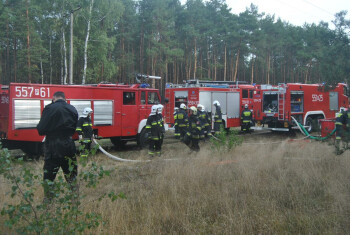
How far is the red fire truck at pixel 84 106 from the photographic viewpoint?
27.2ft

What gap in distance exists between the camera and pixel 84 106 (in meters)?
9.78

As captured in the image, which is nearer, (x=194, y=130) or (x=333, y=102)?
(x=194, y=130)

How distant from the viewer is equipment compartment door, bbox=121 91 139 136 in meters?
10.8

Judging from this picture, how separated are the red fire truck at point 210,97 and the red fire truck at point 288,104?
29.5 inches

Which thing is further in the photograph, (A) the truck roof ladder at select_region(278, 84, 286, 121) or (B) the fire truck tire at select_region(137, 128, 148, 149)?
(A) the truck roof ladder at select_region(278, 84, 286, 121)

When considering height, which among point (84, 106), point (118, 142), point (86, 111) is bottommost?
point (118, 142)

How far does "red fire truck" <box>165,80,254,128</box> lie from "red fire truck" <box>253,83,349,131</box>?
75 cm

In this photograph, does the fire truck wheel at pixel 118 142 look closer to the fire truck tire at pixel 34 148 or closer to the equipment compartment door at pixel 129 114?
the equipment compartment door at pixel 129 114

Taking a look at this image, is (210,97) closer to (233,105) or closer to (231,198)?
(233,105)

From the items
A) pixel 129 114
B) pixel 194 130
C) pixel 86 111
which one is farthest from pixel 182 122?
pixel 86 111

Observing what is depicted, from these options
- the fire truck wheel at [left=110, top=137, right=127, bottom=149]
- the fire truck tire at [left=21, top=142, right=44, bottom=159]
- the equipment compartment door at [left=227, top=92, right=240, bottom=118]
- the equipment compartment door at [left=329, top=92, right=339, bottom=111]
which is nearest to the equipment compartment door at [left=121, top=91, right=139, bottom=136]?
the fire truck wheel at [left=110, top=137, right=127, bottom=149]

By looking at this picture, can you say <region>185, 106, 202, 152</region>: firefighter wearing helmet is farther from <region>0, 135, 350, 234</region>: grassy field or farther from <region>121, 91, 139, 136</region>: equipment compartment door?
<region>0, 135, 350, 234</region>: grassy field

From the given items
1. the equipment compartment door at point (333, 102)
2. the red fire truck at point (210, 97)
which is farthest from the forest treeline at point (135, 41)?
the equipment compartment door at point (333, 102)

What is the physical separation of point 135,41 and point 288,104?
2678 centimetres
